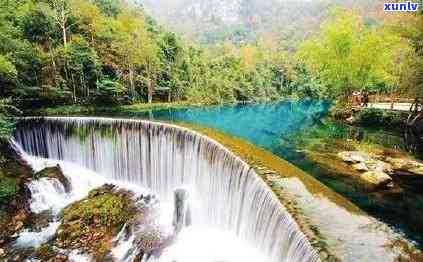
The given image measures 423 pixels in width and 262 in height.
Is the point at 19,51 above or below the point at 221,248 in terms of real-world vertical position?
above

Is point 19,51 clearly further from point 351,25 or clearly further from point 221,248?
point 351,25

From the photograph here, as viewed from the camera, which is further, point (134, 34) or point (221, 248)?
point (134, 34)

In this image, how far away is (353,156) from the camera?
46.3 feet

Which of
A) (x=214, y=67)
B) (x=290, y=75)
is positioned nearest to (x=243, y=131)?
(x=214, y=67)

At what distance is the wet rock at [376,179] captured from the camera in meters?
11.2

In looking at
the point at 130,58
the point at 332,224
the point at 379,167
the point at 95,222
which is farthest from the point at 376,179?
the point at 130,58

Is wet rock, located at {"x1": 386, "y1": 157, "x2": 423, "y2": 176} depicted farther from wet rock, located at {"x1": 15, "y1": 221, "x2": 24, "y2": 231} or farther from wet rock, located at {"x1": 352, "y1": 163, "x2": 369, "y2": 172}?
wet rock, located at {"x1": 15, "y1": 221, "x2": 24, "y2": 231}

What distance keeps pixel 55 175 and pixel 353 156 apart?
12521 mm

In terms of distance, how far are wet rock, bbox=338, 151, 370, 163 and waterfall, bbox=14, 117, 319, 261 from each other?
6103 millimetres

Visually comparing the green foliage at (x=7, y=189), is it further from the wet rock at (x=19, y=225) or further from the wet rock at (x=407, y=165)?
the wet rock at (x=407, y=165)

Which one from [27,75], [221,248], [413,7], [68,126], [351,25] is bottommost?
[221,248]

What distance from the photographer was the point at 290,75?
71062 mm

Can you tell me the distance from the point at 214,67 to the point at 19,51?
3763 cm

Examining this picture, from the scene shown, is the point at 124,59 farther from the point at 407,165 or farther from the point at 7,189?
the point at 407,165
